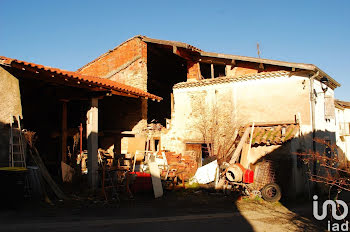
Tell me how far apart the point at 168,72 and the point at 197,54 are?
5.00m

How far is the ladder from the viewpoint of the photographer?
7723 mm

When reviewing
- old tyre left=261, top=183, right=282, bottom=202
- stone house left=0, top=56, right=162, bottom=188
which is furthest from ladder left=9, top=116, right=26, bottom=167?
old tyre left=261, top=183, right=282, bottom=202

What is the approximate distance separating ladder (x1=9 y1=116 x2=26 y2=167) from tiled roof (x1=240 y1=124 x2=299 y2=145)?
26.4 ft

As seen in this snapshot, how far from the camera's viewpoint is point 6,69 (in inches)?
303

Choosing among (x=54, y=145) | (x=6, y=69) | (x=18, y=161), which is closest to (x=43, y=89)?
(x=6, y=69)

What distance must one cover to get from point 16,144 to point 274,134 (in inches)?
346

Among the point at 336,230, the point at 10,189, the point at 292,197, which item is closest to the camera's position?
the point at 336,230

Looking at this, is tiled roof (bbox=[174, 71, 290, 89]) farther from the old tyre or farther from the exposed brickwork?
the old tyre

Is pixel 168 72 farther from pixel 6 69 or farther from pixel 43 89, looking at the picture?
pixel 6 69

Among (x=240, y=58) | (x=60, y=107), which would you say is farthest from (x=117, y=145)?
(x=240, y=58)

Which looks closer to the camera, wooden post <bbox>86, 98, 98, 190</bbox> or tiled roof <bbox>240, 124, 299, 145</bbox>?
wooden post <bbox>86, 98, 98, 190</bbox>

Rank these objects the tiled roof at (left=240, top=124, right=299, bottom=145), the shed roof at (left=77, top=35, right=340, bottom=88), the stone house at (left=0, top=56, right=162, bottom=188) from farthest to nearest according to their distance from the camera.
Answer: the shed roof at (left=77, top=35, right=340, bottom=88), the tiled roof at (left=240, top=124, right=299, bottom=145), the stone house at (left=0, top=56, right=162, bottom=188)

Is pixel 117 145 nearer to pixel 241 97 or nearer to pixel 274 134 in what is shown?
pixel 241 97

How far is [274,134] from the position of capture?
11016 millimetres
